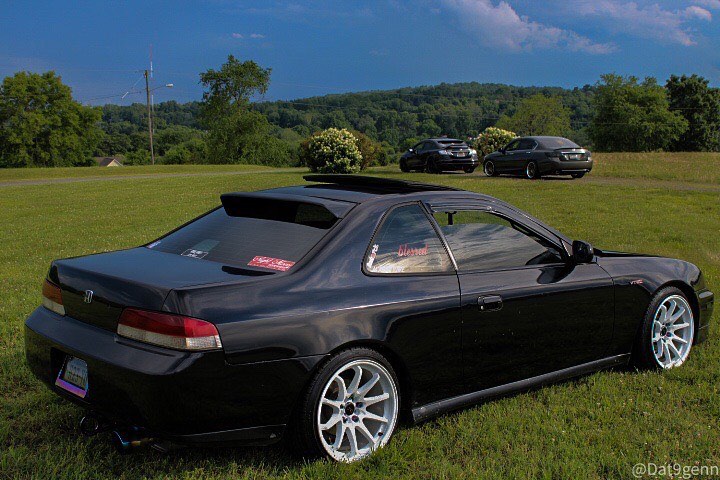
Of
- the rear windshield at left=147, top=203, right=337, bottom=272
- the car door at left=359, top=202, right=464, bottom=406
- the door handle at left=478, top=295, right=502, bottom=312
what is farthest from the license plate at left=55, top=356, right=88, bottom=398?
the door handle at left=478, top=295, right=502, bottom=312

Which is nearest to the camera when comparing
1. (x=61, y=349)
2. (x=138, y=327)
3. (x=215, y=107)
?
(x=138, y=327)

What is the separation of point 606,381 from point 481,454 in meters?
1.50

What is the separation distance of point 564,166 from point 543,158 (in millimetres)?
737

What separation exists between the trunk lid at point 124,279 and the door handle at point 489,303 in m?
1.28

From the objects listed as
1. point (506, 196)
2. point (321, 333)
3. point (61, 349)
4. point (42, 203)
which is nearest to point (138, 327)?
point (61, 349)

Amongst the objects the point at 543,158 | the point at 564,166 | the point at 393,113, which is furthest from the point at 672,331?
the point at 393,113

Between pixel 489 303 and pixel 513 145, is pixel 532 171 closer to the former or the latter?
pixel 513 145

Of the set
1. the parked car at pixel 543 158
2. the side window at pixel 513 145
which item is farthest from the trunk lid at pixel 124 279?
the side window at pixel 513 145

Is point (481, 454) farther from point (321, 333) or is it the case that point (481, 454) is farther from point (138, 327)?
point (138, 327)

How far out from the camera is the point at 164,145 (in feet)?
373

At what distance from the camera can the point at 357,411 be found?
11.2 ft

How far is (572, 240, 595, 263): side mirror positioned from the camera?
423 cm

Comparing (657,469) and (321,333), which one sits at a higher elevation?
(321,333)

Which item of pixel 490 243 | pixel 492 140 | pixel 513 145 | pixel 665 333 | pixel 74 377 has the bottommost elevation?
pixel 665 333
